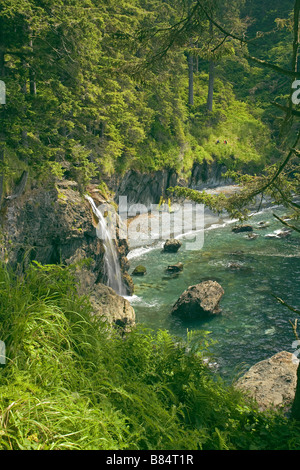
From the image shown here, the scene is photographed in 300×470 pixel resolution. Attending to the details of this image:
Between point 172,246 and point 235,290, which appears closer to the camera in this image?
point 235,290

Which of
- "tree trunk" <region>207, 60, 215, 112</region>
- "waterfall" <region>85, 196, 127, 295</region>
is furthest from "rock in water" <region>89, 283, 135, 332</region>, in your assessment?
"tree trunk" <region>207, 60, 215, 112</region>

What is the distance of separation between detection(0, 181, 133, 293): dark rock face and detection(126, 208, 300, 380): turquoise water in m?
3.47

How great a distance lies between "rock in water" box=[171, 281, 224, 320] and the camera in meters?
15.8

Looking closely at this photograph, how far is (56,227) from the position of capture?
47.9ft

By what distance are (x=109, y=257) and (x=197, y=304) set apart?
5.00 m

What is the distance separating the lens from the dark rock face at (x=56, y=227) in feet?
43.4

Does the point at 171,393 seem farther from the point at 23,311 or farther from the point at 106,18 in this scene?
the point at 106,18

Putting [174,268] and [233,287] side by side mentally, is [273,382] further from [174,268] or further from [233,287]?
[174,268]

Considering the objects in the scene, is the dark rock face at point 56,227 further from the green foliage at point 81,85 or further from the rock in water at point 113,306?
the green foliage at point 81,85

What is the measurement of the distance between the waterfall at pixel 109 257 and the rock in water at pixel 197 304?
3.42 meters

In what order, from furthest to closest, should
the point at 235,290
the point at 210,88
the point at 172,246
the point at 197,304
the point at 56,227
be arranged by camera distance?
the point at 210,88, the point at 172,246, the point at 235,290, the point at 197,304, the point at 56,227

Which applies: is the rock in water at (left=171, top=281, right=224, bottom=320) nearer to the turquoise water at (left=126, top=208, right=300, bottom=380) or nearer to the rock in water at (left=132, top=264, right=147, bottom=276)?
the turquoise water at (left=126, top=208, right=300, bottom=380)

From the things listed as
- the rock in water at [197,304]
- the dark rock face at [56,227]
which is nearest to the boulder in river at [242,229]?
the rock in water at [197,304]

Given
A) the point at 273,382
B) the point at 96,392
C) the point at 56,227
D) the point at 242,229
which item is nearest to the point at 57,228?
the point at 56,227
